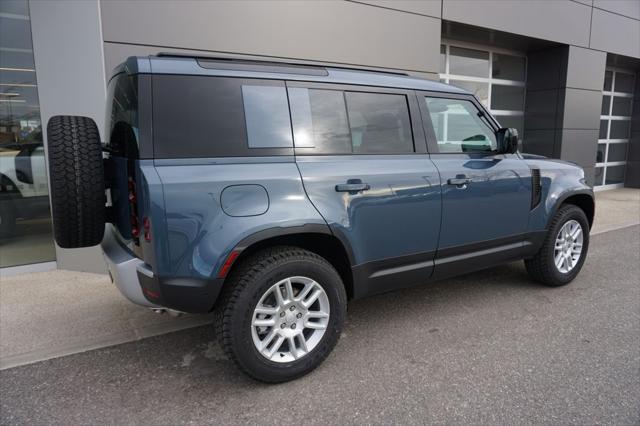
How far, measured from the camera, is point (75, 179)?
2535mm

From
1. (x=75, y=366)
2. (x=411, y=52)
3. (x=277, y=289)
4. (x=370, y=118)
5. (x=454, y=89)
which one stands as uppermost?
(x=411, y=52)

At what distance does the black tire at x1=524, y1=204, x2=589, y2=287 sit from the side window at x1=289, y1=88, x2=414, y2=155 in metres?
1.89

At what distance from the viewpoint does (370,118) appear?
10.4ft

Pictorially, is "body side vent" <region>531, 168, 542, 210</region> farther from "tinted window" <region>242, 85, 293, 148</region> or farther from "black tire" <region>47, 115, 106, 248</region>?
"black tire" <region>47, 115, 106, 248</region>

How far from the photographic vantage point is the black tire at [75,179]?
8.25 ft

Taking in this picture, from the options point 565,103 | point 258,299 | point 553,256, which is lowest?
point 553,256

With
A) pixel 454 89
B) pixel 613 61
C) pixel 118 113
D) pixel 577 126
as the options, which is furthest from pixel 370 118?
pixel 613 61

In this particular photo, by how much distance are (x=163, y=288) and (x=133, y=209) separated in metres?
0.50

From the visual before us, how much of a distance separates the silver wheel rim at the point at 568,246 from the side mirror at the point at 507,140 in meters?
1.14

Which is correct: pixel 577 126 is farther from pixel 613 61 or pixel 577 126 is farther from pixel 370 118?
pixel 370 118

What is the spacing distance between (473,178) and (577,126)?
8153 mm

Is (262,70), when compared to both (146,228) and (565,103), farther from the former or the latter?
(565,103)

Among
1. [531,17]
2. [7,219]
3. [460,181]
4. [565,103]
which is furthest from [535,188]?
[565,103]

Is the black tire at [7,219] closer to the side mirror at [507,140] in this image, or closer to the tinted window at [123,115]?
the tinted window at [123,115]
